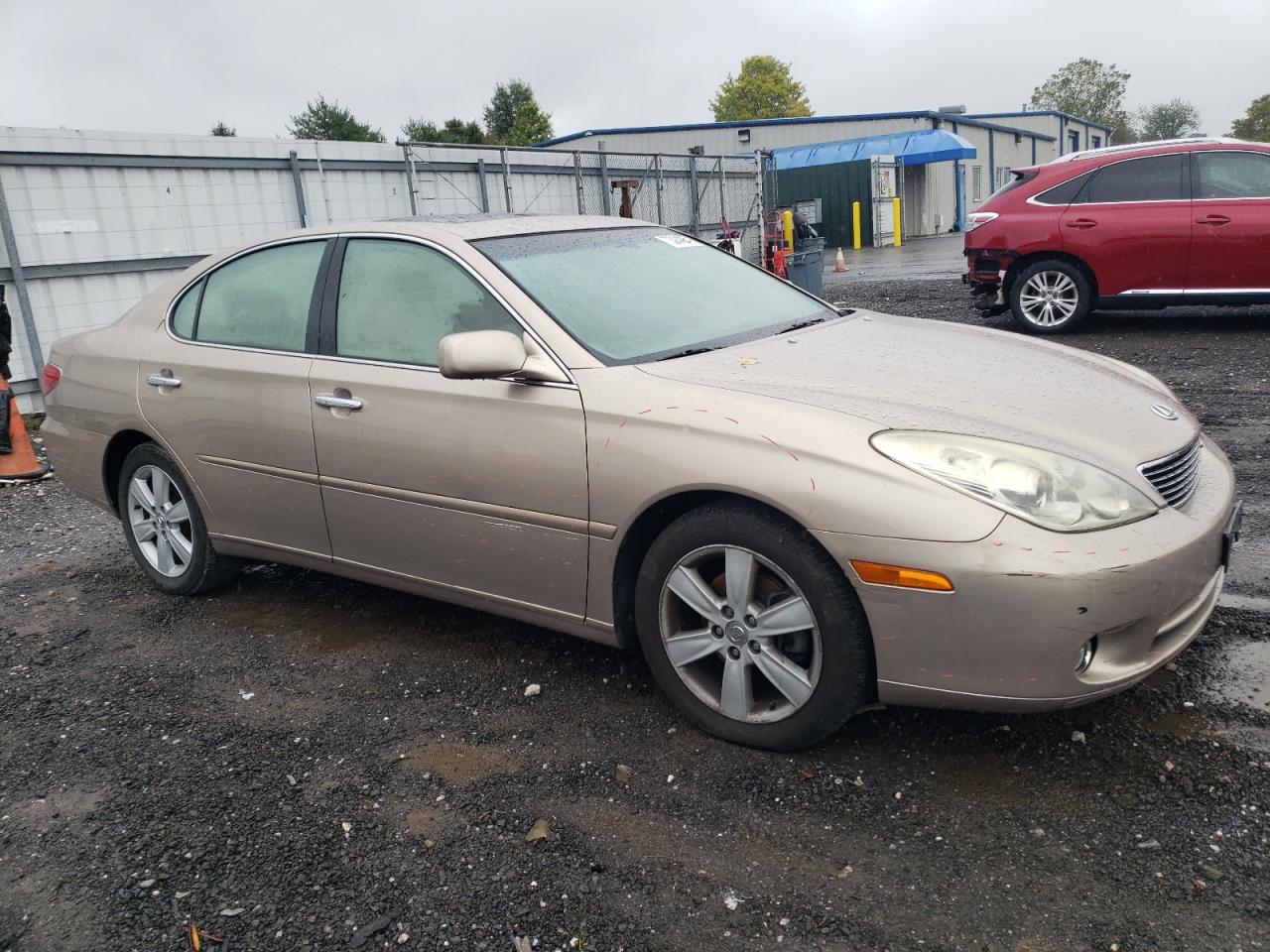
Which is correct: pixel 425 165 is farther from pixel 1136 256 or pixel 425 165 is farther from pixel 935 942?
pixel 935 942

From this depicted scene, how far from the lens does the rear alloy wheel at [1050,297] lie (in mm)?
10281

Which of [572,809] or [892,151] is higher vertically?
[892,151]

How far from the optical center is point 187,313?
4.54 m

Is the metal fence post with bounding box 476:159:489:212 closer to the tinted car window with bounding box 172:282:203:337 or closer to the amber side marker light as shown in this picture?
the tinted car window with bounding box 172:282:203:337

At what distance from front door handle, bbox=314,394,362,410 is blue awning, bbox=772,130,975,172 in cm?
3158

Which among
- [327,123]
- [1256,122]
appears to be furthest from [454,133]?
[1256,122]

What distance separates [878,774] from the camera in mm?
2957

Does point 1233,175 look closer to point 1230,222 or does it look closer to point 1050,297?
point 1230,222

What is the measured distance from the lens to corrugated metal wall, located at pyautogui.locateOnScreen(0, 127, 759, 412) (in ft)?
31.2

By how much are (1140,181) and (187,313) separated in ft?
28.6

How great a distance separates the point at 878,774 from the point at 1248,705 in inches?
46.5

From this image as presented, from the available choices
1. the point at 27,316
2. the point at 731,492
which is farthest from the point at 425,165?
the point at 731,492

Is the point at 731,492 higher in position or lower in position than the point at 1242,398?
higher

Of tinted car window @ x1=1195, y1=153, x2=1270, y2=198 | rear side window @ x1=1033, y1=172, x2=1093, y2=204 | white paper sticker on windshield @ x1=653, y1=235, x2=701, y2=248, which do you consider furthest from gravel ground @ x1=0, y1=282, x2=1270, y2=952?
rear side window @ x1=1033, y1=172, x2=1093, y2=204
